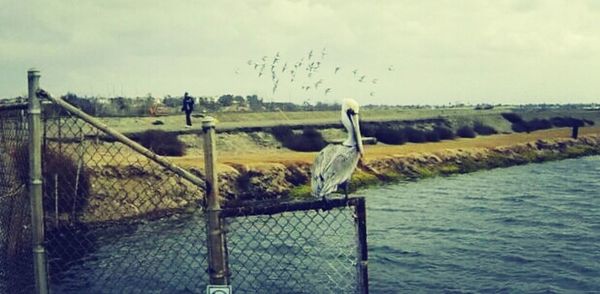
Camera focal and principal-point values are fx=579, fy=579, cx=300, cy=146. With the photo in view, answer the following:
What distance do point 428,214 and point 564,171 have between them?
15.4m

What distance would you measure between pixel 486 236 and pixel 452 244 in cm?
152

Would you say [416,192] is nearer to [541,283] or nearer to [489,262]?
[489,262]

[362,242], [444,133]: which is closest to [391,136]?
[444,133]

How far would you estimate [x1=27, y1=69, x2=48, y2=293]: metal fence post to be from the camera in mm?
4125

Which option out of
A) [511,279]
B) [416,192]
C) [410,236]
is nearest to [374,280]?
[511,279]

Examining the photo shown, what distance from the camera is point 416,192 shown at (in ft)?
89.5

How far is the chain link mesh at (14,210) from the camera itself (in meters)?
5.00

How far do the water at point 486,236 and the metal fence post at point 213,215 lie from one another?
10.5m

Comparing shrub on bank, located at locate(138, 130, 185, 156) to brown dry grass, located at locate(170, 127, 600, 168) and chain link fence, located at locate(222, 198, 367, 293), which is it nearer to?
brown dry grass, located at locate(170, 127, 600, 168)

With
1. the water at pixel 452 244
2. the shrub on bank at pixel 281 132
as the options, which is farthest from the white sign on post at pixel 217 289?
the shrub on bank at pixel 281 132

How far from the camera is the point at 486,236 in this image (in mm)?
18578

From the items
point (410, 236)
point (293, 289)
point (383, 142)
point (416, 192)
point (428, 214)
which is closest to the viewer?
point (293, 289)

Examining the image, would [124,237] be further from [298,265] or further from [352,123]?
[352,123]

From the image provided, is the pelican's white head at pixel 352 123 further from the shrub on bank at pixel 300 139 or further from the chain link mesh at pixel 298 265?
the shrub on bank at pixel 300 139
